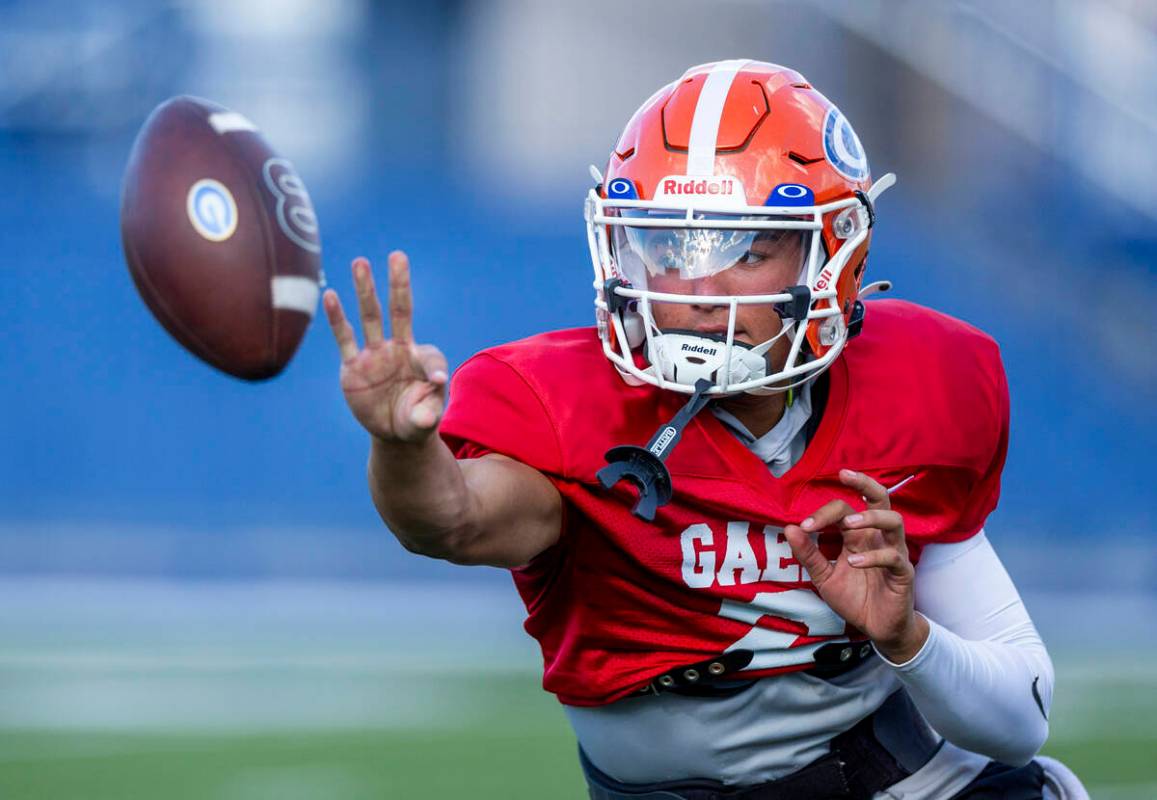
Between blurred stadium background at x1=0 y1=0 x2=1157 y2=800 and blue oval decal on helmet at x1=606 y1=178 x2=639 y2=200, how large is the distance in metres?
2.67

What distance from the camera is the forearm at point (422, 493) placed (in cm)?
161

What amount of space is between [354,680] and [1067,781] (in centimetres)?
274

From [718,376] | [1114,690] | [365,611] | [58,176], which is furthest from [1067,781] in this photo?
[58,176]

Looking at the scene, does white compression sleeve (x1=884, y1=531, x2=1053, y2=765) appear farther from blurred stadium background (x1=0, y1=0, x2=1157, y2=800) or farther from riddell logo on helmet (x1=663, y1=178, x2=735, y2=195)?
blurred stadium background (x1=0, y1=0, x2=1157, y2=800)

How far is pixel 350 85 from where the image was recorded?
623cm

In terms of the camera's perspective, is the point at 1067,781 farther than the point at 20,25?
No

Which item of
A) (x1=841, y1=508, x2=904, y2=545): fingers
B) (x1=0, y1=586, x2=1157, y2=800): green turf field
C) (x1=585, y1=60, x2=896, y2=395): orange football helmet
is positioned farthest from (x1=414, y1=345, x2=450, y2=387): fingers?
(x1=0, y1=586, x2=1157, y2=800): green turf field

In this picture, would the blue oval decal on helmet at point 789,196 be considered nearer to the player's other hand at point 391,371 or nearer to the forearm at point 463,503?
the forearm at point 463,503

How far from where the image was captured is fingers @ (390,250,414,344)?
159cm

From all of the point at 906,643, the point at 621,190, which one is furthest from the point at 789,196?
the point at 906,643

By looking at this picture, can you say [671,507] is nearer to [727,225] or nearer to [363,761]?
[727,225]

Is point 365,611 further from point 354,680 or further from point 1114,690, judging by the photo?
point 1114,690

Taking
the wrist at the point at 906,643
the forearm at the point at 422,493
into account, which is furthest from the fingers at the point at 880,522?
the forearm at the point at 422,493

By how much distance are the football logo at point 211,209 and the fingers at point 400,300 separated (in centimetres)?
39
